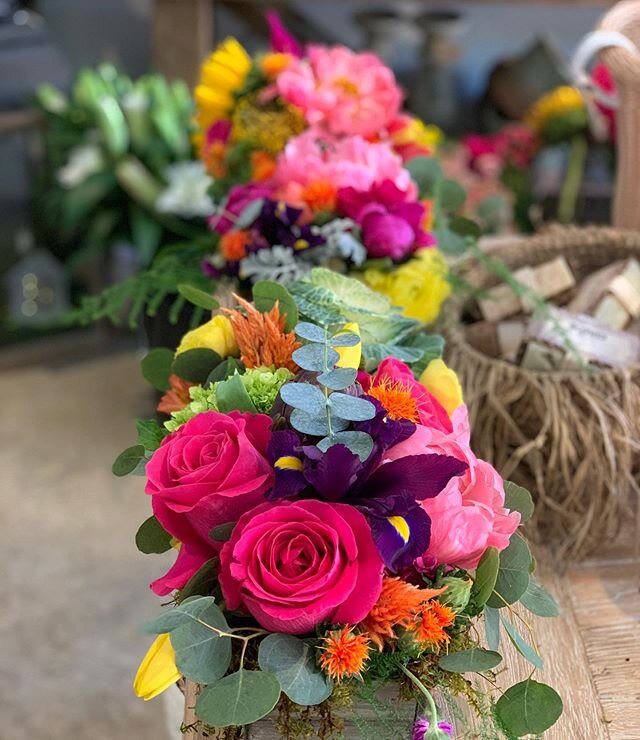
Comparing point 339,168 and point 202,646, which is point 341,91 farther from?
point 202,646

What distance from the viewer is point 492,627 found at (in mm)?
597

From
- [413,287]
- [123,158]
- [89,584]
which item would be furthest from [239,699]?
[123,158]

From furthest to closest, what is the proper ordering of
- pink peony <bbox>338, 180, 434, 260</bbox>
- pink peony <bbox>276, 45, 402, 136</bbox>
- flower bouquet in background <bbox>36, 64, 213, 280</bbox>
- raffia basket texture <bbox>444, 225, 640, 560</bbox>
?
flower bouquet in background <bbox>36, 64, 213, 280</bbox> → pink peony <bbox>276, 45, 402, 136</bbox> → pink peony <bbox>338, 180, 434, 260</bbox> → raffia basket texture <bbox>444, 225, 640, 560</bbox>

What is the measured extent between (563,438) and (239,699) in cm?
45

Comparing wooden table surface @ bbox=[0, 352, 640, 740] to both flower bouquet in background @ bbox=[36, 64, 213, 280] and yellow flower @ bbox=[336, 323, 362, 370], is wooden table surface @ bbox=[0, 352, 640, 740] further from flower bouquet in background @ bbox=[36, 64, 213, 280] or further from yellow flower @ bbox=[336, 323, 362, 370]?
flower bouquet in background @ bbox=[36, 64, 213, 280]

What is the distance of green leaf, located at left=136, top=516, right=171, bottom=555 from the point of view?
662 mm

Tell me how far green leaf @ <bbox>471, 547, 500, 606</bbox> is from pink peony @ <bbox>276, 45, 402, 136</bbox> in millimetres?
683

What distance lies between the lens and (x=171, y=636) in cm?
53

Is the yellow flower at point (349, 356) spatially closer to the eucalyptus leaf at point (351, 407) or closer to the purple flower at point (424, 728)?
the eucalyptus leaf at point (351, 407)

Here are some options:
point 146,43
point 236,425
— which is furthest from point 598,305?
point 146,43

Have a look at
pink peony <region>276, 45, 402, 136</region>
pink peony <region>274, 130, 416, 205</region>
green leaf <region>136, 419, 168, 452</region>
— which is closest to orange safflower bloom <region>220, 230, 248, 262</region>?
pink peony <region>274, 130, 416, 205</region>

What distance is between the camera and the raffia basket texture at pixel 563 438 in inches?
34.4

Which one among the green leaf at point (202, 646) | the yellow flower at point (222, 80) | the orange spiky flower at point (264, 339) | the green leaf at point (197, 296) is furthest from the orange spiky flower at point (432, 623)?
the yellow flower at point (222, 80)

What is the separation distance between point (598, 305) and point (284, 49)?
0.51 meters
